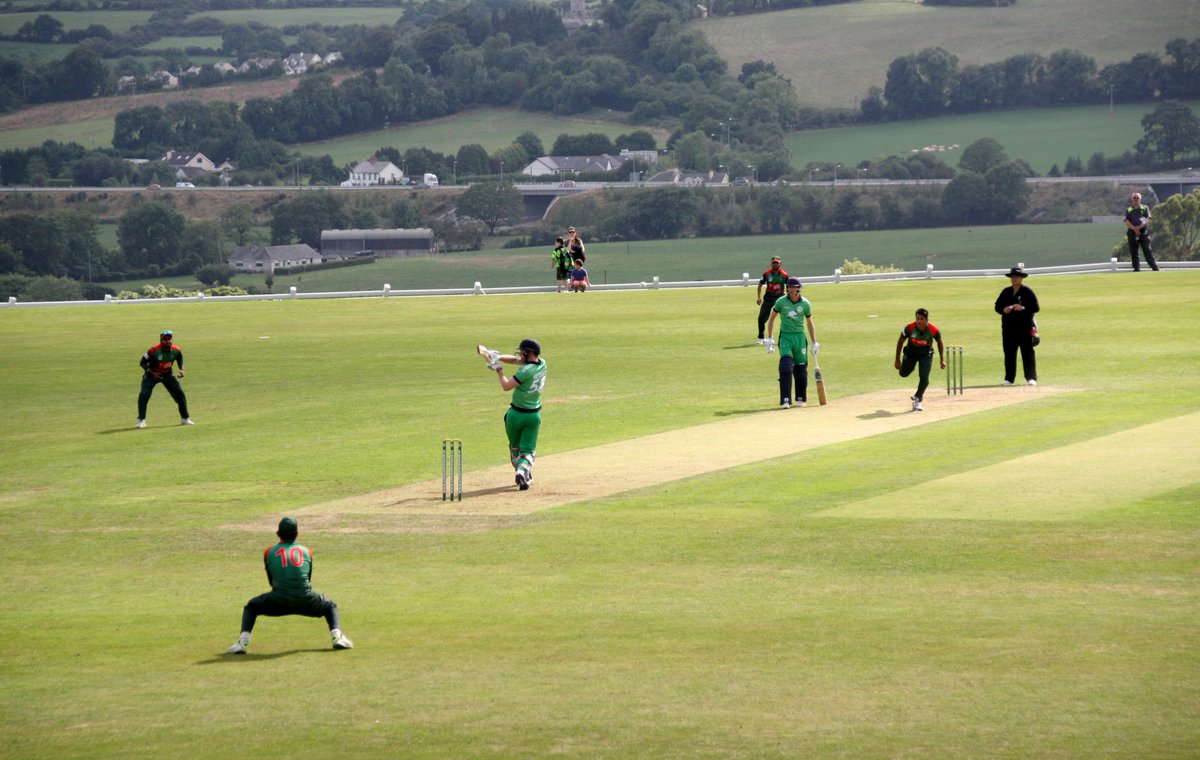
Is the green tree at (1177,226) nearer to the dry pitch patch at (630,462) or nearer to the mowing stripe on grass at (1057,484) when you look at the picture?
the dry pitch patch at (630,462)

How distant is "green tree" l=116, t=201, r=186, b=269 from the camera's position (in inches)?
6924

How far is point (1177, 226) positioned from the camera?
106375 mm

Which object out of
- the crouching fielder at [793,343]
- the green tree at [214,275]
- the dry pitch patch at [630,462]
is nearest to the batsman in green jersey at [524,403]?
the dry pitch patch at [630,462]

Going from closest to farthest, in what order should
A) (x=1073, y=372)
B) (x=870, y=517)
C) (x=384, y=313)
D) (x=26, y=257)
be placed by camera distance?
(x=870, y=517) → (x=1073, y=372) → (x=384, y=313) → (x=26, y=257)

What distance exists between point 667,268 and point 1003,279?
91.0m

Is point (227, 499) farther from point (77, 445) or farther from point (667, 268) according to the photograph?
point (667, 268)

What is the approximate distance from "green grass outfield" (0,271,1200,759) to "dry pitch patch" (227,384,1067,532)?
0.43 metres

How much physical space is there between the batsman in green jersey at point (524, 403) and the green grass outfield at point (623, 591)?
1.60 m

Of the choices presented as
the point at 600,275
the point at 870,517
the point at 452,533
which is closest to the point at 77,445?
the point at 452,533

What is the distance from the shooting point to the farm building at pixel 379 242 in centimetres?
18612

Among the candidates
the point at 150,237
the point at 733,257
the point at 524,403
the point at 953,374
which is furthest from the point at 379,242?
the point at 524,403

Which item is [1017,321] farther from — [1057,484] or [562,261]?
[562,261]

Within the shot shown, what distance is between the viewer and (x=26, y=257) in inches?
7042

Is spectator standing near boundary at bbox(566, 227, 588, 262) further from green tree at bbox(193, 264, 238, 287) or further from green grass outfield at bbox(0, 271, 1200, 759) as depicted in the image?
green tree at bbox(193, 264, 238, 287)
